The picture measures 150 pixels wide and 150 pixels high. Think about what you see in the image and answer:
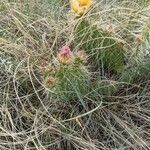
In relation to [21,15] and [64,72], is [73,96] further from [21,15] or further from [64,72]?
[21,15]

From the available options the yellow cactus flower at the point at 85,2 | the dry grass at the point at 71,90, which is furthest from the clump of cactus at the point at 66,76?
the yellow cactus flower at the point at 85,2

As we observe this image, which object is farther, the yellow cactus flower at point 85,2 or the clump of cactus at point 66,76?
the yellow cactus flower at point 85,2

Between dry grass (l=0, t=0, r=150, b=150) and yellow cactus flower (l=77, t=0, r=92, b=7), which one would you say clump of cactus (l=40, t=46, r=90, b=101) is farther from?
yellow cactus flower (l=77, t=0, r=92, b=7)

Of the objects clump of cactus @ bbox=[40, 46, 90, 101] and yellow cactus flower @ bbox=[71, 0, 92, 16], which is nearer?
clump of cactus @ bbox=[40, 46, 90, 101]

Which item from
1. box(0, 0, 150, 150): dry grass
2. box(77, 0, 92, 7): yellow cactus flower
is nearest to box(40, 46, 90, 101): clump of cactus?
box(0, 0, 150, 150): dry grass

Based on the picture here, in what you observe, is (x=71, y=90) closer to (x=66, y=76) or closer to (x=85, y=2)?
(x=66, y=76)

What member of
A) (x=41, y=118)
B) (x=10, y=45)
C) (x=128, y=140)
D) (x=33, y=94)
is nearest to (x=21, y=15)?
(x=10, y=45)

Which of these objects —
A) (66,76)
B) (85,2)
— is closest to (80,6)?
(85,2)

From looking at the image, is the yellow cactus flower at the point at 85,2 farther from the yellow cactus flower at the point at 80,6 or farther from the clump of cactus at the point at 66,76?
the clump of cactus at the point at 66,76
